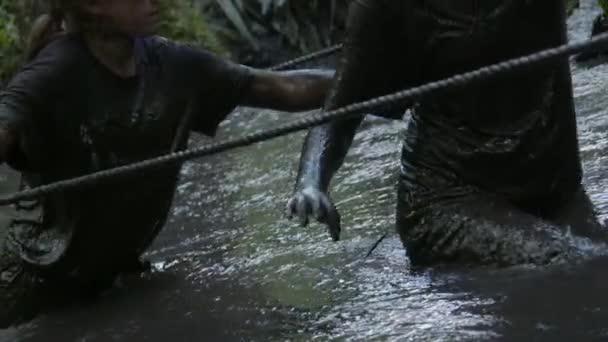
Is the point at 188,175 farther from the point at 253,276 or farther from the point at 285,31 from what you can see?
the point at 285,31

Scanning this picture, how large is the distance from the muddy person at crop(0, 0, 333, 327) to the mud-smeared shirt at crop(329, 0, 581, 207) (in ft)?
2.30

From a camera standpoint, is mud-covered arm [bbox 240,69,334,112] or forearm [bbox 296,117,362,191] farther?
mud-covered arm [bbox 240,69,334,112]

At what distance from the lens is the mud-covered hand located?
9.32 feet

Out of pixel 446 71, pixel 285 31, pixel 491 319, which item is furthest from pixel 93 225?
pixel 285 31

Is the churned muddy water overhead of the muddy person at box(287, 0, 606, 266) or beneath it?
beneath

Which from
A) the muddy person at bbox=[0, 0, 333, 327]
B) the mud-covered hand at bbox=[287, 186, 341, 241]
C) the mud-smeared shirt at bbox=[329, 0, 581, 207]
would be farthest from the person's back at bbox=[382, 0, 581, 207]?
the muddy person at bbox=[0, 0, 333, 327]

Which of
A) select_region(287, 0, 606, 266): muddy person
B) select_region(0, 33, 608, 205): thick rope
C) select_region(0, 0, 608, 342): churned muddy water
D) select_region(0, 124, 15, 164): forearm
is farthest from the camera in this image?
select_region(0, 124, 15, 164): forearm

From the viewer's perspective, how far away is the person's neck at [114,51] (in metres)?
3.50

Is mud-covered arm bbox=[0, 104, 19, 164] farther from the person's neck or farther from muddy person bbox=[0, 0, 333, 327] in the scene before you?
the person's neck

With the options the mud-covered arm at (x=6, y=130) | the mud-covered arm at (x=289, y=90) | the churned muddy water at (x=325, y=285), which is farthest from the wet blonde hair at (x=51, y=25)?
the churned muddy water at (x=325, y=285)

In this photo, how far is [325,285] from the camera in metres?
3.32

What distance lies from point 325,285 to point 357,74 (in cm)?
67

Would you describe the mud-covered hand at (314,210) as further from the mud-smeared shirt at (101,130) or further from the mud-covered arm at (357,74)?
the mud-smeared shirt at (101,130)

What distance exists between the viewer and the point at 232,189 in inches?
216
